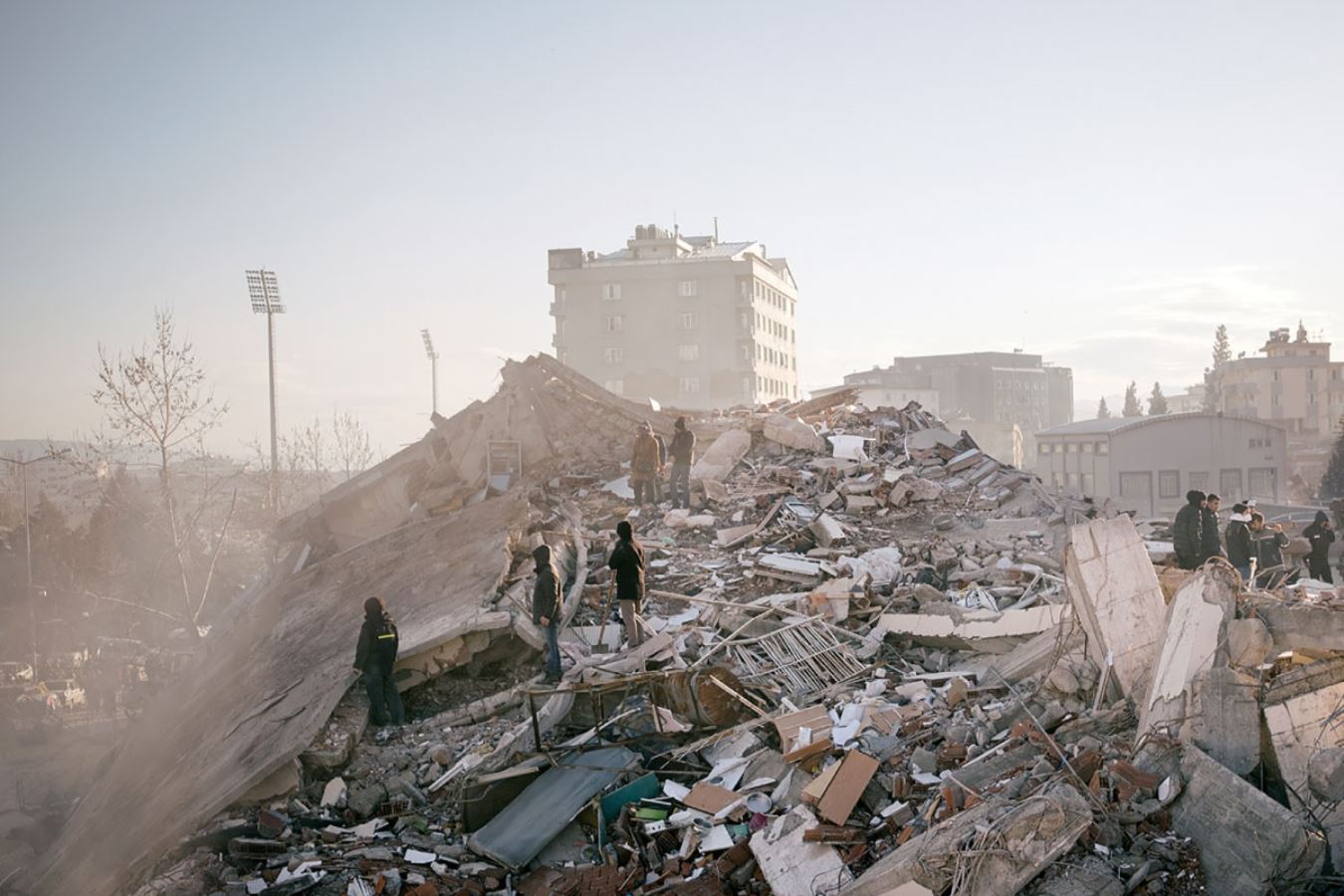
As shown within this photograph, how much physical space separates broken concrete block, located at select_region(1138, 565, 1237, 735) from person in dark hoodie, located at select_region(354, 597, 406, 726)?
6393 mm

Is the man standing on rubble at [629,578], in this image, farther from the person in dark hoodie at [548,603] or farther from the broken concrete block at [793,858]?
the broken concrete block at [793,858]

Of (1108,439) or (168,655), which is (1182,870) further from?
(1108,439)

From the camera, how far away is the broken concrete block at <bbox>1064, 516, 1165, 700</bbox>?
21.7 feet

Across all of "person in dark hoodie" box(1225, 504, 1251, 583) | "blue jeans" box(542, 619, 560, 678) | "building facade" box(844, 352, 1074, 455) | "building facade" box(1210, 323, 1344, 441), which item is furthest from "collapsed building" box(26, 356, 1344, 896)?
"building facade" box(844, 352, 1074, 455)

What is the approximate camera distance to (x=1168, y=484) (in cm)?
3278

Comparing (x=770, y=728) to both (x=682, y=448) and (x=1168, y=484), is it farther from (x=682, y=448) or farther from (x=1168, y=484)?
(x=1168, y=484)

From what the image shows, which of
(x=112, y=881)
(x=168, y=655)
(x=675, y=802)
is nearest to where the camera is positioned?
(x=675, y=802)

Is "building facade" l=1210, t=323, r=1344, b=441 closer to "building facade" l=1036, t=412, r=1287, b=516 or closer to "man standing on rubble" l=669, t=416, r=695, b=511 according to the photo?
"building facade" l=1036, t=412, r=1287, b=516

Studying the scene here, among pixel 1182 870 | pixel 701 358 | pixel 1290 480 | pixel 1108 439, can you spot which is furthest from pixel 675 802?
pixel 701 358

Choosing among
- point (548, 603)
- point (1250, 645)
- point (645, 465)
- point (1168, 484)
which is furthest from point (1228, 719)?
point (1168, 484)

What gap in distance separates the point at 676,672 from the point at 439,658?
3089 mm

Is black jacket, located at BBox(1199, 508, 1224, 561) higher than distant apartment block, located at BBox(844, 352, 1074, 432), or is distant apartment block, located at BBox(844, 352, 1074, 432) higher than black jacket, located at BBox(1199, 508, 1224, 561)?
distant apartment block, located at BBox(844, 352, 1074, 432)

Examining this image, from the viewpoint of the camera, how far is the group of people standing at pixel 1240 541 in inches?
363

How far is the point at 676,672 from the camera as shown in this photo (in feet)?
25.1
